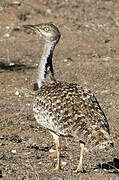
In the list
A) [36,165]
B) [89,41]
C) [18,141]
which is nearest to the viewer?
[36,165]

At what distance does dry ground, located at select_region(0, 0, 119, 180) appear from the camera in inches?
278

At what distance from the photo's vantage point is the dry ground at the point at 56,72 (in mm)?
7055

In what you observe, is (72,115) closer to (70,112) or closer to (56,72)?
(70,112)

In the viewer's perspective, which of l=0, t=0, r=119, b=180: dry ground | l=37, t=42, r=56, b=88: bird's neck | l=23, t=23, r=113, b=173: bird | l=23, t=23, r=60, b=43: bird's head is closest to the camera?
l=23, t=23, r=113, b=173: bird

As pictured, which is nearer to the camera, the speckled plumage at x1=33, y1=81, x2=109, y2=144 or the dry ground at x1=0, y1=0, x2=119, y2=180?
the speckled plumage at x1=33, y1=81, x2=109, y2=144

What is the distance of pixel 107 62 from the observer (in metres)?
13.9

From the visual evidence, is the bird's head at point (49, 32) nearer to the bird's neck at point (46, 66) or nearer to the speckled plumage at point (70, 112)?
the bird's neck at point (46, 66)

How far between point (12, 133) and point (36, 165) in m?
1.58

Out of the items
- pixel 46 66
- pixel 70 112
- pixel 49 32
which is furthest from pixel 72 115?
pixel 49 32

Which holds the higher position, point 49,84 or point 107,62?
point 49,84

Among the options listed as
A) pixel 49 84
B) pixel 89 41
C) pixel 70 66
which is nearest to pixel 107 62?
pixel 70 66

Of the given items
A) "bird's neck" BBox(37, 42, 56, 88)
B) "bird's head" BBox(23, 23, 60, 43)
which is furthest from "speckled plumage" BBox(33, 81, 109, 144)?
"bird's head" BBox(23, 23, 60, 43)

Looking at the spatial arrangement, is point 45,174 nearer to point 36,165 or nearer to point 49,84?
point 36,165

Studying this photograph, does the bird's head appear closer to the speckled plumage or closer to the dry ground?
the speckled plumage
